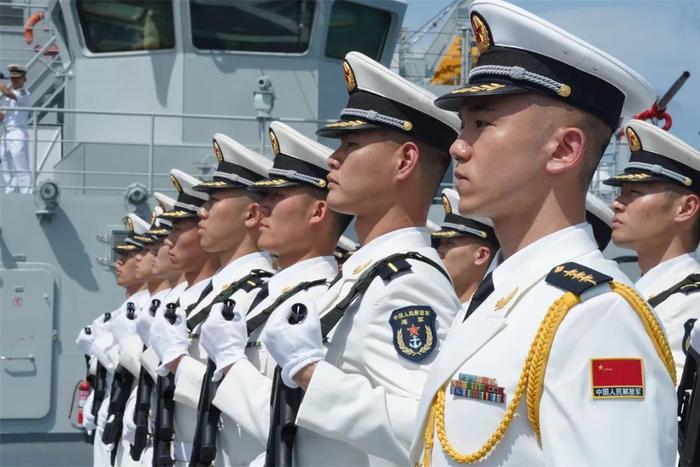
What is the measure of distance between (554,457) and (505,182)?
0.52 metres

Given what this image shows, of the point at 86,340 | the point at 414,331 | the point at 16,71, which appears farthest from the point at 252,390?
the point at 16,71

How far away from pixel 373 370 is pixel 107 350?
4.15m

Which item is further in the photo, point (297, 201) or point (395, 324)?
point (297, 201)

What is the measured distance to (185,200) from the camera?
5.88m

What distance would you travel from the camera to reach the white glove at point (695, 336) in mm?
2891

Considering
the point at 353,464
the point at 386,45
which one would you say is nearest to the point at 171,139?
the point at 386,45

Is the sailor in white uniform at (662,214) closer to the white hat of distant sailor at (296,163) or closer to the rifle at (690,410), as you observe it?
the rifle at (690,410)

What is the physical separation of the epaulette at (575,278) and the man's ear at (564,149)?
0.18 m

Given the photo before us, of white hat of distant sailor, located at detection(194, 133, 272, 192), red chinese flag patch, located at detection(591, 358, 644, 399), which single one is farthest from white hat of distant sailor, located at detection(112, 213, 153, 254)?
red chinese flag patch, located at detection(591, 358, 644, 399)

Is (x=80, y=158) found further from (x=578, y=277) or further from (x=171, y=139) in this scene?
(x=578, y=277)

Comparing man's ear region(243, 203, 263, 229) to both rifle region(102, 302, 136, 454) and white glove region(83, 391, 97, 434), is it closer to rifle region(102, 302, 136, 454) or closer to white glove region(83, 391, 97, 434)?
rifle region(102, 302, 136, 454)

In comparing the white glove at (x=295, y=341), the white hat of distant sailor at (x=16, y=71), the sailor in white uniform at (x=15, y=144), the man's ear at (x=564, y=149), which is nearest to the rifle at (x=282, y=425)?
the white glove at (x=295, y=341)

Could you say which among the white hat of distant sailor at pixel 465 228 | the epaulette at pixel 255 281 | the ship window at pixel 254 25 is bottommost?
the epaulette at pixel 255 281

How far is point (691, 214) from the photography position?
3879mm
